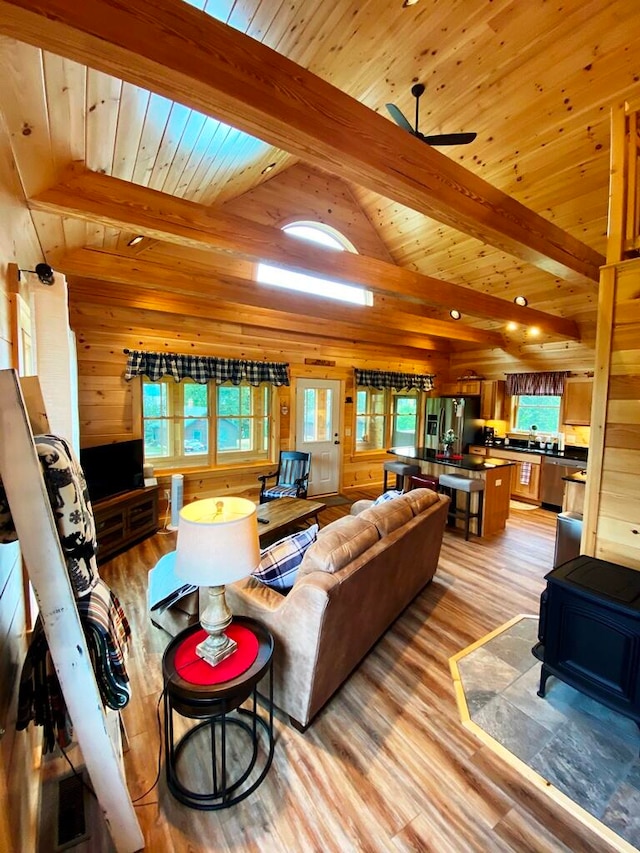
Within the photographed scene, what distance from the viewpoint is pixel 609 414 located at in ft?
6.84

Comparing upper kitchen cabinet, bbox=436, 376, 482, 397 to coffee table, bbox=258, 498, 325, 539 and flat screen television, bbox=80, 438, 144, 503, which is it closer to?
coffee table, bbox=258, 498, 325, 539

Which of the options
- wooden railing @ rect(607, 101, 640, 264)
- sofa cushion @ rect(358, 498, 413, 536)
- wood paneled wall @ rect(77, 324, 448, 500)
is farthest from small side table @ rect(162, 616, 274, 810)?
wood paneled wall @ rect(77, 324, 448, 500)

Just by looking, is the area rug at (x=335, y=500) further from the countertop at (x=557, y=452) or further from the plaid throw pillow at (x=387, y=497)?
the countertop at (x=557, y=452)

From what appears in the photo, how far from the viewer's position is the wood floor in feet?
4.50

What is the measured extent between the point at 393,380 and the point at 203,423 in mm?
3644

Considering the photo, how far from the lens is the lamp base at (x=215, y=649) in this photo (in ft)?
5.08

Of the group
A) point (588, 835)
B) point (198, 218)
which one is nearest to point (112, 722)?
point (588, 835)

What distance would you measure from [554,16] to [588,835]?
4.53 m

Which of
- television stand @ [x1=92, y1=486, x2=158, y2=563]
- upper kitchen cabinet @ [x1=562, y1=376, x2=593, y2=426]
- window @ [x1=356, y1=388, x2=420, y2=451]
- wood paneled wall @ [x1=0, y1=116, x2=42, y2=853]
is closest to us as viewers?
wood paneled wall @ [x1=0, y1=116, x2=42, y2=853]

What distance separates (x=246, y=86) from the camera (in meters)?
1.14

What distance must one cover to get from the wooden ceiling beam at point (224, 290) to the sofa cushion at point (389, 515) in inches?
110

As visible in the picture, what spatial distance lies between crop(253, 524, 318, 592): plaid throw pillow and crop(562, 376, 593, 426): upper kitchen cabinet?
561 cm

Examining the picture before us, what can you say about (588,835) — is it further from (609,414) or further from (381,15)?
(381,15)

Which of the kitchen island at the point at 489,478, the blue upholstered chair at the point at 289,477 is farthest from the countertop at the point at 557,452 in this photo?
the blue upholstered chair at the point at 289,477
